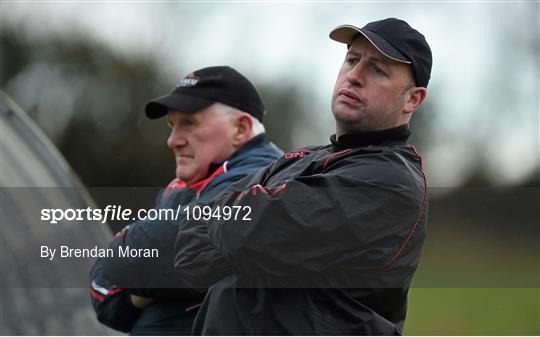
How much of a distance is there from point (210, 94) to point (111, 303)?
0.61 m

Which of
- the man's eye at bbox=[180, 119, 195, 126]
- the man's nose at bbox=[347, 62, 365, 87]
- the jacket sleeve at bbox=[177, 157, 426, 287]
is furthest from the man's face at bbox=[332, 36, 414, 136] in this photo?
the man's eye at bbox=[180, 119, 195, 126]

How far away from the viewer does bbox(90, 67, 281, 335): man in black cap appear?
6.92 ft

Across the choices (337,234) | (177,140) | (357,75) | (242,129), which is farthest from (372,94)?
(177,140)

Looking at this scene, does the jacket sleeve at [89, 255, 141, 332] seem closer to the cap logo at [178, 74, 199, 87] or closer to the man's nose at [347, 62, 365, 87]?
the cap logo at [178, 74, 199, 87]

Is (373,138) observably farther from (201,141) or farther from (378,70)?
(201,141)

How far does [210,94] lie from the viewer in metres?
2.27

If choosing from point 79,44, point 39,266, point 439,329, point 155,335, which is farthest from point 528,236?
point 79,44

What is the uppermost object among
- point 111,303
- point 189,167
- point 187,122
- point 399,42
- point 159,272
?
point 399,42

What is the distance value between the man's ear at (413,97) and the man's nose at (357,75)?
0.34ft

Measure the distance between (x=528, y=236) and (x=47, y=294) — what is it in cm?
161


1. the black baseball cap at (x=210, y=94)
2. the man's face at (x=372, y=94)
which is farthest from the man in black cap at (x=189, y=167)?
the man's face at (x=372, y=94)

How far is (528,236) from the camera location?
2789 millimetres

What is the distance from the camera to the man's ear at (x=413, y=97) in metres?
1.85

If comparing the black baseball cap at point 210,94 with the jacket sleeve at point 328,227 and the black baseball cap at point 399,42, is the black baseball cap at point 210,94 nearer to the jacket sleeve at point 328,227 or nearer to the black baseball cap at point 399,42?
the black baseball cap at point 399,42
